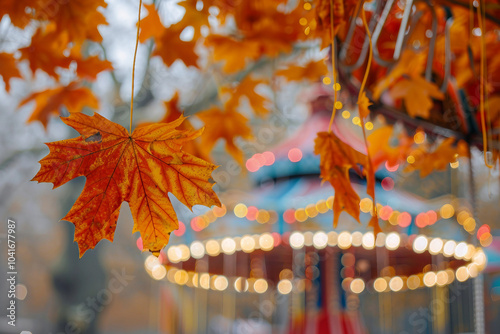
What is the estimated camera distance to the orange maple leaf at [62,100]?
49.0 inches

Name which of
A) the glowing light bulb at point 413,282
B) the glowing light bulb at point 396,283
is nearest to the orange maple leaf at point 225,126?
the glowing light bulb at point 396,283

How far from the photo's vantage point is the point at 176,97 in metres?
1.38

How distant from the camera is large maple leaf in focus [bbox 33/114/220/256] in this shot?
19.8 inches

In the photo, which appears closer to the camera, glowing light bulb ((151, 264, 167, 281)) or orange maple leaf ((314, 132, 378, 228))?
orange maple leaf ((314, 132, 378, 228))

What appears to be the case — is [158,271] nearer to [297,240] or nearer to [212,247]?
[212,247]

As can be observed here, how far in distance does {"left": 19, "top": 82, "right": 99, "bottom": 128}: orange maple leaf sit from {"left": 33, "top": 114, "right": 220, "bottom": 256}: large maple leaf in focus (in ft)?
2.50

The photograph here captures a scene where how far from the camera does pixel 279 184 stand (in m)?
2.48

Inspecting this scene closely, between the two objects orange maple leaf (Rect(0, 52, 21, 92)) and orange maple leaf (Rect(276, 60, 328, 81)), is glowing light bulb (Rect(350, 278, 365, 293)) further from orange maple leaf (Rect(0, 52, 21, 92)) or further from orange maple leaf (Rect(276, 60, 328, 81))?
orange maple leaf (Rect(0, 52, 21, 92))

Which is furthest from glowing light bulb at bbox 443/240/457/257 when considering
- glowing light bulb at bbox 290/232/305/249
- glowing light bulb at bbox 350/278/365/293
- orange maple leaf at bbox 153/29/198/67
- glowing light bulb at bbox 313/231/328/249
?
orange maple leaf at bbox 153/29/198/67

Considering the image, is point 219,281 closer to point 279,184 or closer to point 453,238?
point 279,184

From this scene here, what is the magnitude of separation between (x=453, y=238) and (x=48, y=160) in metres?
2.32

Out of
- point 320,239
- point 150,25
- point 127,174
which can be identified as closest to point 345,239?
point 320,239

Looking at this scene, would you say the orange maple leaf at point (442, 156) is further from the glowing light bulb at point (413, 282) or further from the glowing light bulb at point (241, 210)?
the glowing light bulb at point (413, 282)

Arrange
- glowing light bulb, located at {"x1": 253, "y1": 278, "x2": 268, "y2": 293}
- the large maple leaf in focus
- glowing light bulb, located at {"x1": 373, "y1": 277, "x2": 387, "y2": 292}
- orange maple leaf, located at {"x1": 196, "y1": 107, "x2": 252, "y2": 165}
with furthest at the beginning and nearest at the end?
glowing light bulb, located at {"x1": 253, "y1": 278, "x2": 268, "y2": 293} → glowing light bulb, located at {"x1": 373, "y1": 277, "x2": 387, "y2": 292} → orange maple leaf, located at {"x1": 196, "y1": 107, "x2": 252, "y2": 165} → the large maple leaf in focus
